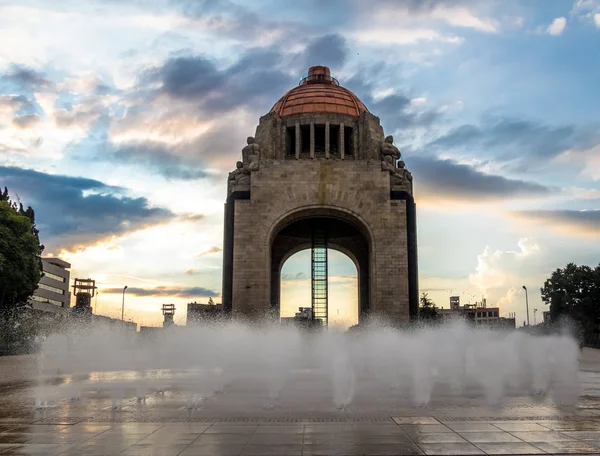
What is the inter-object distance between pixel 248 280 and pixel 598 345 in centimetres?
2736

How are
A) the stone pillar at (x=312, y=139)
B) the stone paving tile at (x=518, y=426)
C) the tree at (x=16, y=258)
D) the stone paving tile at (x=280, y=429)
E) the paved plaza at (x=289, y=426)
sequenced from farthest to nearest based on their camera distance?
1. the stone pillar at (x=312, y=139)
2. the tree at (x=16, y=258)
3. the stone paving tile at (x=518, y=426)
4. the stone paving tile at (x=280, y=429)
5. the paved plaza at (x=289, y=426)

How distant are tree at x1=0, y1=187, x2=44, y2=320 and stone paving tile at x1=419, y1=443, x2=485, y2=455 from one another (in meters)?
28.3

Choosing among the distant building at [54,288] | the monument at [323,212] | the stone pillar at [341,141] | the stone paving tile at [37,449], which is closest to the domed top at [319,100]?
the stone pillar at [341,141]

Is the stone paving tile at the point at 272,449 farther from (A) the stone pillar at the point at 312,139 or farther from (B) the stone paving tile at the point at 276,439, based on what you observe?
(A) the stone pillar at the point at 312,139

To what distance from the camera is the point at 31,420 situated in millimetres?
8961

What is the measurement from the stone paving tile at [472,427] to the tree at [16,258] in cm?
2769

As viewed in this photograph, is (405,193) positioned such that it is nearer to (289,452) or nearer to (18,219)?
(18,219)

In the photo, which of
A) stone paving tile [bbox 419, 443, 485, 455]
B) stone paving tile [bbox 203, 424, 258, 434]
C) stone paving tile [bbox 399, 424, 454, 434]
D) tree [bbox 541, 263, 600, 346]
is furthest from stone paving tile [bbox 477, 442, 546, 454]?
tree [bbox 541, 263, 600, 346]

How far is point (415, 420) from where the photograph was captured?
8.75m

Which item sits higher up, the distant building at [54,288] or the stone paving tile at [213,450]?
the distant building at [54,288]

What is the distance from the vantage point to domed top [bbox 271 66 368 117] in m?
35.2

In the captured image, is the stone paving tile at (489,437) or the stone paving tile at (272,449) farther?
the stone paving tile at (489,437)

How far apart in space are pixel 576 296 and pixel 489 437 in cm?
4964

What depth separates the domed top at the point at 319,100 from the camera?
115 feet
